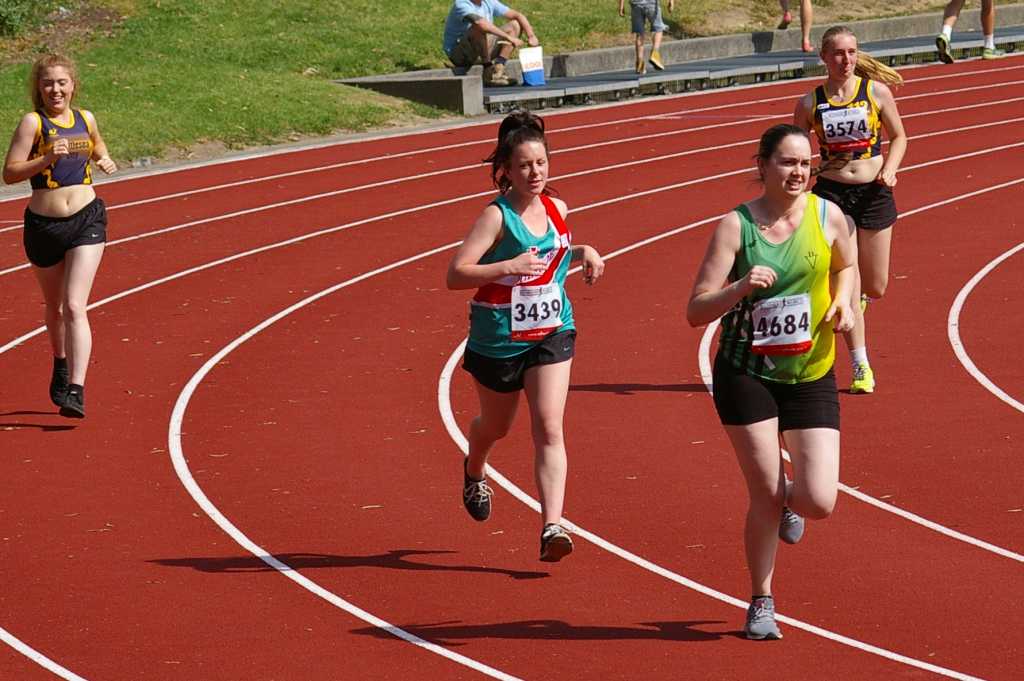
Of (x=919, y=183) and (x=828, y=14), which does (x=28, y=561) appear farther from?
(x=828, y=14)

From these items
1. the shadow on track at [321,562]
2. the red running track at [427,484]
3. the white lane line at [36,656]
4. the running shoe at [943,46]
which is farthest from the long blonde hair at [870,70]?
the running shoe at [943,46]

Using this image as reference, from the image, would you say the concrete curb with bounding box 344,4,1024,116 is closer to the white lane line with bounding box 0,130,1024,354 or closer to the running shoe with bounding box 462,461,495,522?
the white lane line with bounding box 0,130,1024,354

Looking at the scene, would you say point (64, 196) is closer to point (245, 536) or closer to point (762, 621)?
point (245, 536)

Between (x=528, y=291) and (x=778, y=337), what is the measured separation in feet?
3.80

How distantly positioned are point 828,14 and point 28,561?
2954 centimetres

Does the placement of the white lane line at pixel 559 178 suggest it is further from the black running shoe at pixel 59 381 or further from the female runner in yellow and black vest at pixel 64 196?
the female runner in yellow and black vest at pixel 64 196

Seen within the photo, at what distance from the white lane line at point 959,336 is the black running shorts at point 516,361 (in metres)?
3.63

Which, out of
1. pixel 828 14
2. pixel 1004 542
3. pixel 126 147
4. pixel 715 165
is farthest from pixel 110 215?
pixel 828 14

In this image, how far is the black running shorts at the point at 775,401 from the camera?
5.95m

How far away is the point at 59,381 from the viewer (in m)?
9.97

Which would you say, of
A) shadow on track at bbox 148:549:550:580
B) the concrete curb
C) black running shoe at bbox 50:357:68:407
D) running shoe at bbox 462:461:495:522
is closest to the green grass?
the concrete curb

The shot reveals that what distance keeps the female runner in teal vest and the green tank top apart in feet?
2.68

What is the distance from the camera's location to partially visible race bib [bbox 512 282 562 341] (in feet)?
22.2

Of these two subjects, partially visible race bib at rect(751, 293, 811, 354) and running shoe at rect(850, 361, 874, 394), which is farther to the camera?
running shoe at rect(850, 361, 874, 394)
